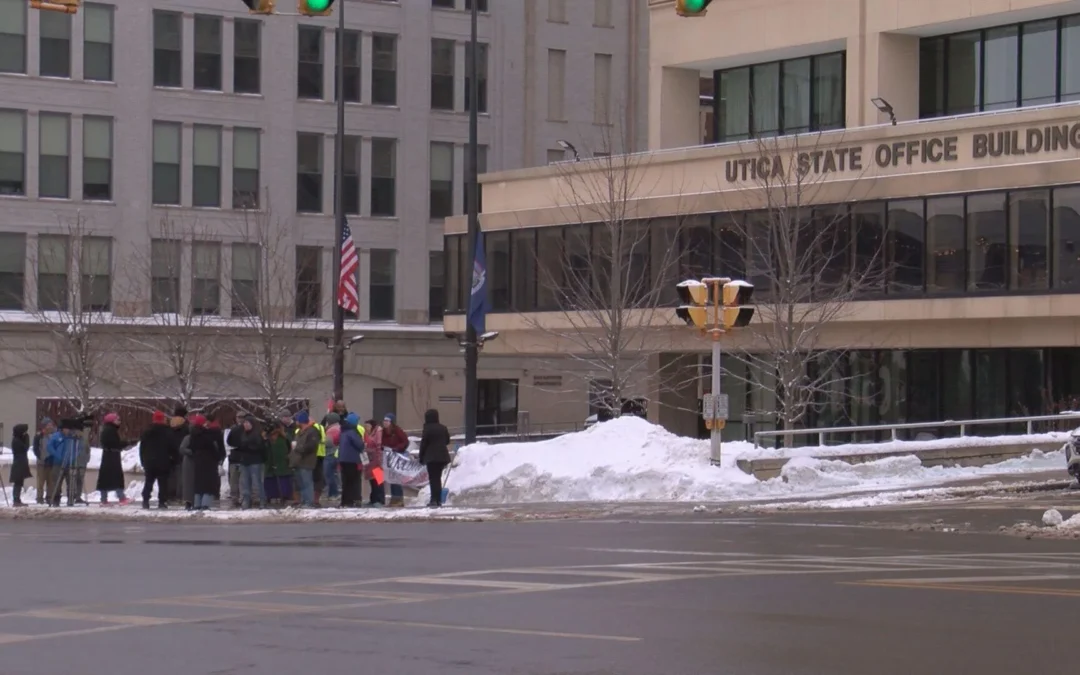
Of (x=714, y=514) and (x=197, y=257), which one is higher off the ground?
(x=197, y=257)

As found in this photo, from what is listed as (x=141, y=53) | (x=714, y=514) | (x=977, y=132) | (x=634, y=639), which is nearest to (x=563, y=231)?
(x=977, y=132)

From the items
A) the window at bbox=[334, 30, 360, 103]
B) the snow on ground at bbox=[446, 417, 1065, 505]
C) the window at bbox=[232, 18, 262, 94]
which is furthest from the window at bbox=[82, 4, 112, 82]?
the snow on ground at bbox=[446, 417, 1065, 505]

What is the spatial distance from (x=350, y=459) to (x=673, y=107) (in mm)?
27667

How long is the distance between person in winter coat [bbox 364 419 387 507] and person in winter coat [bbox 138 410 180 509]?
3294 millimetres

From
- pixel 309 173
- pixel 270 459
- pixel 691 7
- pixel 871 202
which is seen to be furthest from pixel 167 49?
pixel 691 7

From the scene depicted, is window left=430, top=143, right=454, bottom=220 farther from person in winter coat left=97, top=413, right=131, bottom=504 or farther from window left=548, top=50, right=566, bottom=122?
person in winter coat left=97, top=413, right=131, bottom=504

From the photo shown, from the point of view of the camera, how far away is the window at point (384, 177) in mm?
62719

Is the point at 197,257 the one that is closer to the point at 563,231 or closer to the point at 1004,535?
the point at 563,231

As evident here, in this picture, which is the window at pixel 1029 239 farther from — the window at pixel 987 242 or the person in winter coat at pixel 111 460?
the person in winter coat at pixel 111 460

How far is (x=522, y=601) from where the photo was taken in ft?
42.2

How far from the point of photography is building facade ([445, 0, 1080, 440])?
41.6 m

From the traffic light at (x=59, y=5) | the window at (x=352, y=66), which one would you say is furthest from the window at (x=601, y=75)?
the traffic light at (x=59, y=5)

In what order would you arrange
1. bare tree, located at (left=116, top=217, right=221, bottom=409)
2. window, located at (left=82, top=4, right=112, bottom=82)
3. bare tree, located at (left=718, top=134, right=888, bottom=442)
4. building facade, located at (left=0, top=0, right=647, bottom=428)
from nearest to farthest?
bare tree, located at (left=718, top=134, right=888, bottom=442)
bare tree, located at (left=116, top=217, right=221, bottom=409)
building facade, located at (left=0, top=0, right=647, bottom=428)
window, located at (left=82, top=4, right=112, bottom=82)

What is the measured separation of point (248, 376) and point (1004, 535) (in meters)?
41.5
